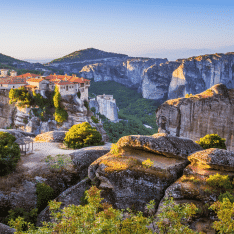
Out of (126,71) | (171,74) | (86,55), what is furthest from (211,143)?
(86,55)

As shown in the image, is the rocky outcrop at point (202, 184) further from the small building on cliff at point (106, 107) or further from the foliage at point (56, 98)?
the small building on cliff at point (106, 107)

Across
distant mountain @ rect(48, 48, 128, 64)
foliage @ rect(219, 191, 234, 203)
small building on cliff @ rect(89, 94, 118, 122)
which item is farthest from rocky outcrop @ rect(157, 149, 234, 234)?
distant mountain @ rect(48, 48, 128, 64)

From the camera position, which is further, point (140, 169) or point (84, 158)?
point (84, 158)

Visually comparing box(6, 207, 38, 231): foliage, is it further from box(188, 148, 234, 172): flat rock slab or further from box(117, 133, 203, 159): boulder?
box(188, 148, 234, 172): flat rock slab

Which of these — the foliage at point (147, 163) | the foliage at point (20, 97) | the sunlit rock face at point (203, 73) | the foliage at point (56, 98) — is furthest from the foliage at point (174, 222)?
the sunlit rock face at point (203, 73)

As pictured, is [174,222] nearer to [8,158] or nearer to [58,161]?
[58,161]

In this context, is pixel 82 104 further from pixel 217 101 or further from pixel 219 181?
pixel 219 181

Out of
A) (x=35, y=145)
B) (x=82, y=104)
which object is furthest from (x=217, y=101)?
(x=82, y=104)
